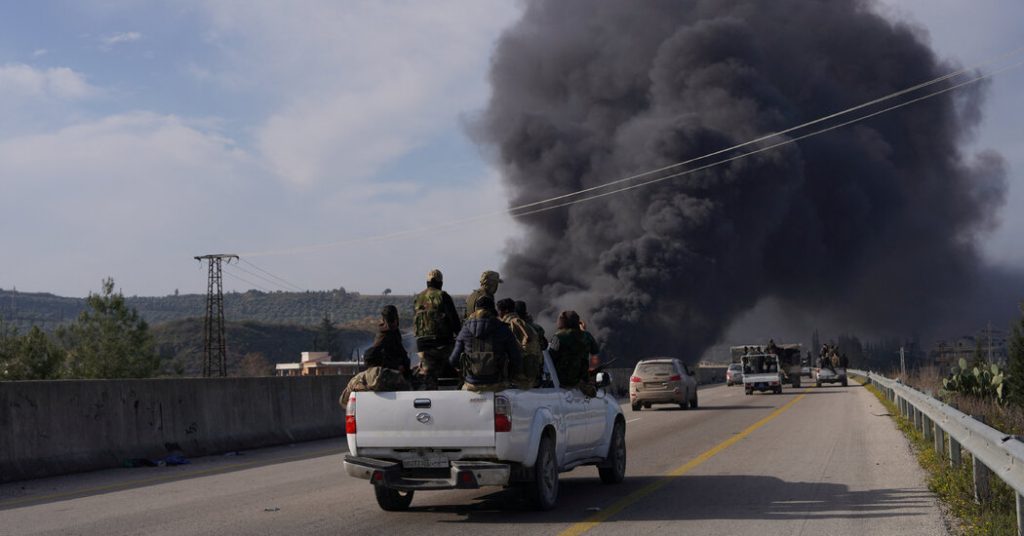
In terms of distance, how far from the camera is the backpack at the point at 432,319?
32.4ft

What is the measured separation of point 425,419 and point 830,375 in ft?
138

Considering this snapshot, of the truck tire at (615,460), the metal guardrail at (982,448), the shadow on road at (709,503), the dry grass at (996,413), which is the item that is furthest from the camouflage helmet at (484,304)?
the dry grass at (996,413)

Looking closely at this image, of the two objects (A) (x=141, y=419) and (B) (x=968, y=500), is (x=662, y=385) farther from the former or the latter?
(B) (x=968, y=500)

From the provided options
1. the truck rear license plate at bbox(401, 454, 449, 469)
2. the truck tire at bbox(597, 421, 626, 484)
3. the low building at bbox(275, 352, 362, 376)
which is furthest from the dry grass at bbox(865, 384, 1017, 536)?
the low building at bbox(275, 352, 362, 376)

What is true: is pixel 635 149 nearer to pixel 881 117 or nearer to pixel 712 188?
pixel 712 188

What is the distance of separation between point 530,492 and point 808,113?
8111cm

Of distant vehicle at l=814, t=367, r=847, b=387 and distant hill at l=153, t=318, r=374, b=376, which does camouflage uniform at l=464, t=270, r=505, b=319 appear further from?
distant hill at l=153, t=318, r=374, b=376

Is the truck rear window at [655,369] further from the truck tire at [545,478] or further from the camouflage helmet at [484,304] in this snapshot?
the camouflage helmet at [484,304]

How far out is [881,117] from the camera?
9088 centimetres

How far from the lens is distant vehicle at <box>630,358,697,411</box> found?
28.2 metres

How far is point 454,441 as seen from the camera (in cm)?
870

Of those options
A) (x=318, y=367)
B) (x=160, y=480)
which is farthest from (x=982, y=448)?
(x=318, y=367)

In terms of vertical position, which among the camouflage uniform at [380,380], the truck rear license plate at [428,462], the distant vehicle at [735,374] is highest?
the camouflage uniform at [380,380]

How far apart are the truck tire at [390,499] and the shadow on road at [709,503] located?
0.16 meters
